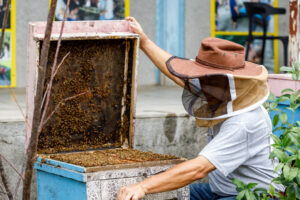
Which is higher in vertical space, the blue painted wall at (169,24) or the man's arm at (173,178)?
the blue painted wall at (169,24)

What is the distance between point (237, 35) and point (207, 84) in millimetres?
5777

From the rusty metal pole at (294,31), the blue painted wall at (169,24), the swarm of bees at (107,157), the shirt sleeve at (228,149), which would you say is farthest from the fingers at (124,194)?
the blue painted wall at (169,24)

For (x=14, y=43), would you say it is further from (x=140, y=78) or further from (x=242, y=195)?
(x=242, y=195)

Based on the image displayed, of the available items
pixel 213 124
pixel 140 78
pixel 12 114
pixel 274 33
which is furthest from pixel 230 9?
pixel 213 124

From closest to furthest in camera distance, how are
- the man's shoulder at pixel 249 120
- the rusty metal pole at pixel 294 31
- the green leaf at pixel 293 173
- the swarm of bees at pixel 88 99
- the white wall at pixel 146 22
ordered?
the green leaf at pixel 293 173, the man's shoulder at pixel 249 120, the swarm of bees at pixel 88 99, the rusty metal pole at pixel 294 31, the white wall at pixel 146 22

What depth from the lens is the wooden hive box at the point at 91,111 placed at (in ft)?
9.11

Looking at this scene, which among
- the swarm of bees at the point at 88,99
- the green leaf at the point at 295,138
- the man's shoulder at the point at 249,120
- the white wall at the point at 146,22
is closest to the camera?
the green leaf at the point at 295,138

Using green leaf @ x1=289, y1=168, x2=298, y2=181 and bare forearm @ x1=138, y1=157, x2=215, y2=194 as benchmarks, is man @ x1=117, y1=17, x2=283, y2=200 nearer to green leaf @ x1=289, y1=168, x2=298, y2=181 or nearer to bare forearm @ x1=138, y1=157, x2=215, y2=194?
bare forearm @ x1=138, y1=157, x2=215, y2=194

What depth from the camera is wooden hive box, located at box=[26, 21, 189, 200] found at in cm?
278

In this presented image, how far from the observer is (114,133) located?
3.52 m

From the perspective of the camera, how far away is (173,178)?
2.69 meters

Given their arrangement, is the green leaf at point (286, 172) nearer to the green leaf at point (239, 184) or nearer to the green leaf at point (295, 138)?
the green leaf at point (295, 138)

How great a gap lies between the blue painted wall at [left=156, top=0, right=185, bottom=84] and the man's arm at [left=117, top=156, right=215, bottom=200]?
5.11 m

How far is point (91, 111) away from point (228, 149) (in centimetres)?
99
